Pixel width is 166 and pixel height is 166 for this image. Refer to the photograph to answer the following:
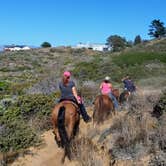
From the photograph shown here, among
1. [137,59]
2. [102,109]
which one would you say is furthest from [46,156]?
[137,59]

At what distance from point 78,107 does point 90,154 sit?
276cm

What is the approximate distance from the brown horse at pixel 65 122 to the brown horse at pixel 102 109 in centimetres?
226

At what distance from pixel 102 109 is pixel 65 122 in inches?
118

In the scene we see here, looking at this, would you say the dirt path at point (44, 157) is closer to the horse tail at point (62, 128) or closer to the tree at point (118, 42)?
the horse tail at point (62, 128)

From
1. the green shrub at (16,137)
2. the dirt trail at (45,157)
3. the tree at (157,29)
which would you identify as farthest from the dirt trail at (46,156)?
the tree at (157,29)

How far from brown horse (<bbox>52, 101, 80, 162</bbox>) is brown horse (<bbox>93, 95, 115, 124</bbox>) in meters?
2.26

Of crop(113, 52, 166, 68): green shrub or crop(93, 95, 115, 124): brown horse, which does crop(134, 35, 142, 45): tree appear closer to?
crop(113, 52, 166, 68): green shrub

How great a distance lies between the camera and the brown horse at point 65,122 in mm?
10812

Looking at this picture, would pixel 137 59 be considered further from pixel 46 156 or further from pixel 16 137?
pixel 46 156

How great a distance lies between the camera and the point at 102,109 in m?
13.6

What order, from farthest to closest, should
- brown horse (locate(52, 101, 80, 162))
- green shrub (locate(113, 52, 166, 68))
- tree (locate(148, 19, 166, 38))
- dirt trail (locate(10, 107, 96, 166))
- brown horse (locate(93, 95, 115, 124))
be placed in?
1. tree (locate(148, 19, 166, 38))
2. green shrub (locate(113, 52, 166, 68))
3. brown horse (locate(93, 95, 115, 124))
4. brown horse (locate(52, 101, 80, 162))
5. dirt trail (locate(10, 107, 96, 166))

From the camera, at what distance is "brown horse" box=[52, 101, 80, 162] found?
35.5 feet

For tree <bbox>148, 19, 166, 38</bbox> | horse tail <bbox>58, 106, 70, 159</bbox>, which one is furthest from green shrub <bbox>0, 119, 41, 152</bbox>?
tree <bbox>148, 19, 166, 38</bbox>

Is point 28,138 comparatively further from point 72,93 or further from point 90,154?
point 90,154
